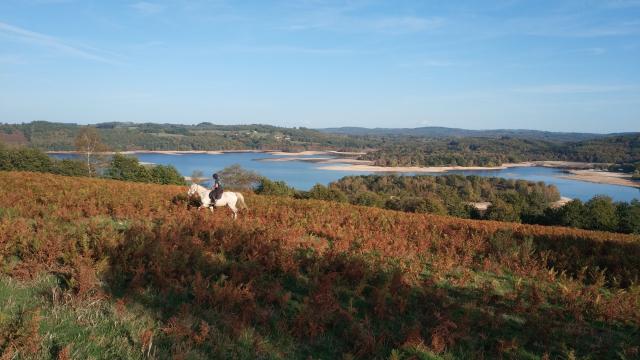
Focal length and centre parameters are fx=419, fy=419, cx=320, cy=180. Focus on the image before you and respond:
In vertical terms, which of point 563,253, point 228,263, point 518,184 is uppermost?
point 228,263

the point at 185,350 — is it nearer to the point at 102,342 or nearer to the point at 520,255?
the point at 102,342

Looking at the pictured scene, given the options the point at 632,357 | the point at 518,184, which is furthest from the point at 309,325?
the point at 518,184

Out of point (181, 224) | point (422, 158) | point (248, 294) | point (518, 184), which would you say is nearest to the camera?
point (248, 294)

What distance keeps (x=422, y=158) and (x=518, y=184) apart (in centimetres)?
8367

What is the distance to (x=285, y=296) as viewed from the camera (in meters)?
6.54

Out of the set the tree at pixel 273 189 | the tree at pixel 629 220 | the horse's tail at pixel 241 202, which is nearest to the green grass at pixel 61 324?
the horse's tail at pixel 241 202

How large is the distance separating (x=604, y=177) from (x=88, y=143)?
460 feet

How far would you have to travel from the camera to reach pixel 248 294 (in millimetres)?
6387

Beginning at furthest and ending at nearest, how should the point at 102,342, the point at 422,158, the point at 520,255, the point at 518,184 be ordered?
the point at 422,158 → the point at 518,184 → the point at 520,255 → the point at 102,342

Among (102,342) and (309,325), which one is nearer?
(102,342)

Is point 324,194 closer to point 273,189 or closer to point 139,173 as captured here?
point 273,189

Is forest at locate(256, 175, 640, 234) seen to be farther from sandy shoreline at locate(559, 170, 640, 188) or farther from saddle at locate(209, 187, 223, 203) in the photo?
sandy shoreline at locate(559, 170, 640, 188)

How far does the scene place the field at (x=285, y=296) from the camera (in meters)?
5.21

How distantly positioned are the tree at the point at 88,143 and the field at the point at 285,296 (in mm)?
52576
